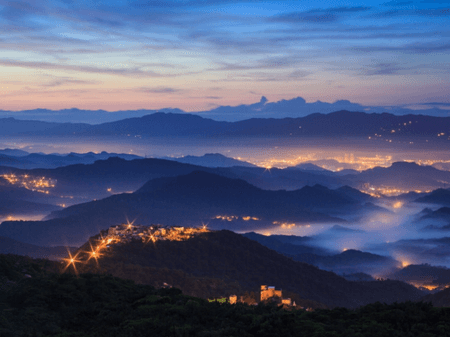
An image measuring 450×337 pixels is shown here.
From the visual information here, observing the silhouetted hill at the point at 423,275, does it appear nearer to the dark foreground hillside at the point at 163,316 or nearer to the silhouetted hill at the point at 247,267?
the silhouetted hill at the point at 247,267

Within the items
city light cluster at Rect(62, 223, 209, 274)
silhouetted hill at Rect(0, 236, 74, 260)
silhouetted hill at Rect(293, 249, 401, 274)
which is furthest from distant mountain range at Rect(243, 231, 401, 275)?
silhouetted hill at Rect(0, 236, 74, 260)

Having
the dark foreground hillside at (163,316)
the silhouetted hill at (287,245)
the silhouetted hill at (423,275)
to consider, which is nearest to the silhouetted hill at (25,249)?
the silhouetted hill at (287,245)

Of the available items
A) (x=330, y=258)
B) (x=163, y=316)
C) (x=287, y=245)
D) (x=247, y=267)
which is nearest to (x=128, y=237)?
(x=247, y=267)

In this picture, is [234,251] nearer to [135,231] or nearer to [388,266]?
[135,231]

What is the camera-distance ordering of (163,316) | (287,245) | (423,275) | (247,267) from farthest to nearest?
(287,245) < (423,275) < (247,267) < (163,316)

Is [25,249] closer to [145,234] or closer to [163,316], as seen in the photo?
[145,234]
